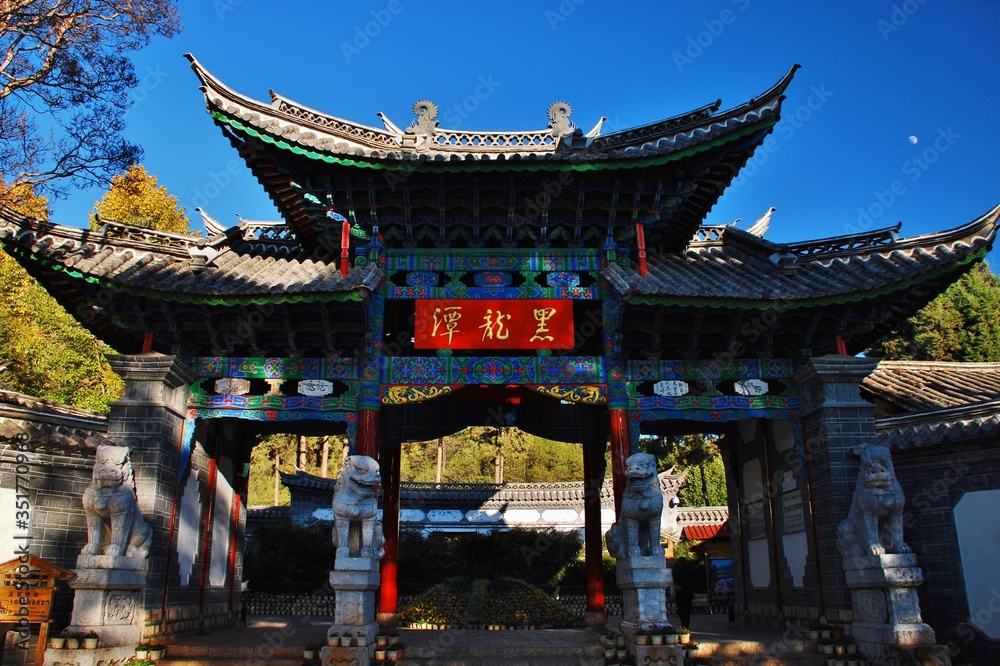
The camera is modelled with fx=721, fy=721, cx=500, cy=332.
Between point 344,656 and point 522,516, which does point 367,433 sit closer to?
point 344,656

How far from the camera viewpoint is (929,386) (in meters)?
11.9

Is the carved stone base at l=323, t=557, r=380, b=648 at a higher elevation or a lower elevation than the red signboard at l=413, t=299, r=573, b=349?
lower

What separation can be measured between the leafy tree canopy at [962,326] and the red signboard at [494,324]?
58.2 feet

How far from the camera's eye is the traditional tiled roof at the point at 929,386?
11.0 meters

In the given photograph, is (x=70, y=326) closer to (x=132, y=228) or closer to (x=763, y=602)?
(x=132, y=228)

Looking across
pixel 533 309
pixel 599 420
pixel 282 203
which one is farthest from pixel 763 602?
pixel 282 203

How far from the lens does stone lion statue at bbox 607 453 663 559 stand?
8.61 m

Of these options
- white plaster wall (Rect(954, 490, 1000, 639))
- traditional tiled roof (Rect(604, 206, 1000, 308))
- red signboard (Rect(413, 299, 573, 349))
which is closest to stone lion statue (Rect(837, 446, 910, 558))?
white plaster wall (Rect(954, 490, 1000, 639))

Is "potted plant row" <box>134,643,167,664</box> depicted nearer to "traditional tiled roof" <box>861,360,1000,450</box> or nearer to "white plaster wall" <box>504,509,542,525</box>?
"traditional tiled roof" <box>861,360,1000,450</box>

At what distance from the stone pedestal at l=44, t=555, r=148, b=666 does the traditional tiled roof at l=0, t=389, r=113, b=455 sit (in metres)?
1.47

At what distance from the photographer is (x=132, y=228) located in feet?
36.2

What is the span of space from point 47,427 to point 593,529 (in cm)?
868

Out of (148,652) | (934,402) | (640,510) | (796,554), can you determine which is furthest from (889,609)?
(148,652)

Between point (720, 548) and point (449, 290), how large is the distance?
1768 cm
